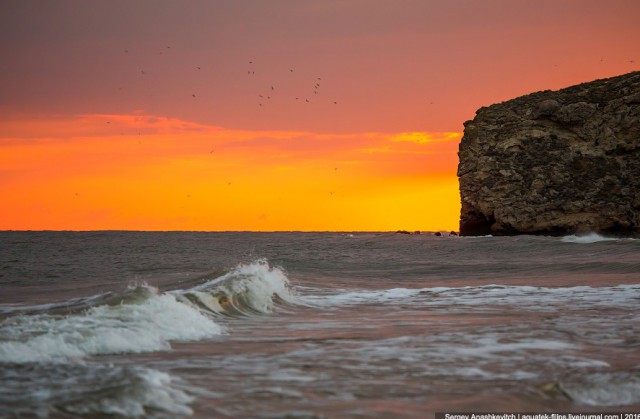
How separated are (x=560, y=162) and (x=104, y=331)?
1731 inches

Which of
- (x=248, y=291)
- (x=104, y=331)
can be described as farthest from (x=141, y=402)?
(x=248, y=291)

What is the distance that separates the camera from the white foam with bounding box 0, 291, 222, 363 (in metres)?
8.28

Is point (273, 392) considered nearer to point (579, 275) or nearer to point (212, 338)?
point (212, 338)

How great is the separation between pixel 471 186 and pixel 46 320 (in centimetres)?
4551

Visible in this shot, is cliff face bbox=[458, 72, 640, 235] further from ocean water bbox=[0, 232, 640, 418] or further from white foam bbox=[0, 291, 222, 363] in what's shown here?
white foam bbox=[0, 291, 222, 363]

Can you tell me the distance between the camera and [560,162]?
48750mm

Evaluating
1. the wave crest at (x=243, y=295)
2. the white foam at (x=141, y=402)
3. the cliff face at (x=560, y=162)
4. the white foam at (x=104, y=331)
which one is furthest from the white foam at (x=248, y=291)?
the cliff face at (x=560, y=162)

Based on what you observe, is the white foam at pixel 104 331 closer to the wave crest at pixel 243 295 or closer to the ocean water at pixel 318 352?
the ocean water at pixel 318 352

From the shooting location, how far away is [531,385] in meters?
6.69

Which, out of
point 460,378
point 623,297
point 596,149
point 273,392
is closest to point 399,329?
point 460,378

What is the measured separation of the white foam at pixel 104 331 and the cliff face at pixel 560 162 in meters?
40.5

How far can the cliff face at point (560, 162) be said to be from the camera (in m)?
46.6

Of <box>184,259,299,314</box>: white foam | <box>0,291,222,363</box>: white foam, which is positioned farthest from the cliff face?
<box>0,291,222,363</box>: white foam

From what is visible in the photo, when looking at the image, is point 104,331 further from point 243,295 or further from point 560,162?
point 560,162
